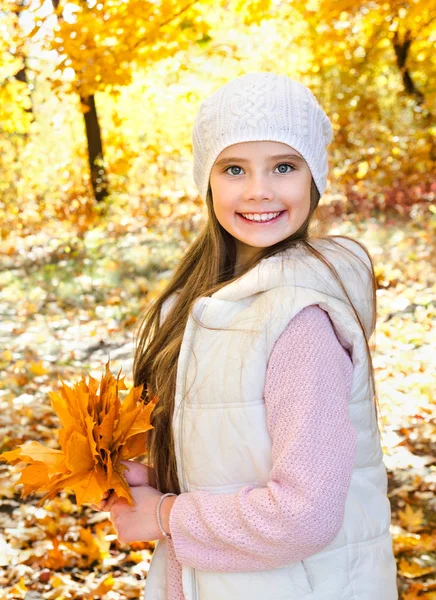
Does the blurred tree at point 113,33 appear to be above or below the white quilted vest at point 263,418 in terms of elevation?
above

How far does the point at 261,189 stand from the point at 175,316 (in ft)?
1.59

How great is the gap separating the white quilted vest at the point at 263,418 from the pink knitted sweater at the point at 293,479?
0.12 ft

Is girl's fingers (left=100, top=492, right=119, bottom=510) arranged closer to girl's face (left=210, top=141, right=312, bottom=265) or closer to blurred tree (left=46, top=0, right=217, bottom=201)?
girl's face (left=210, top=141, right=312, bottom=265)

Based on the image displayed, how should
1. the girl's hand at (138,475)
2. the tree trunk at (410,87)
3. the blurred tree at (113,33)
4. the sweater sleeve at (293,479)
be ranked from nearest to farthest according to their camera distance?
the sweater sleeve at (293,479)
the girl's hand at (138,475)
the blurred tree at (113,33)
the tree trunk at (410,87)

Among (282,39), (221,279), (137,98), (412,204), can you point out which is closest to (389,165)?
(412,204)

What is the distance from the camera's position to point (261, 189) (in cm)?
168

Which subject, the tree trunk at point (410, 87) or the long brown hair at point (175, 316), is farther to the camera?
the tree trunk at point (410, 87)

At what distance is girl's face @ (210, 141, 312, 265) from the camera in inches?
66.9

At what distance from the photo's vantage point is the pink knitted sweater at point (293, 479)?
1405mm

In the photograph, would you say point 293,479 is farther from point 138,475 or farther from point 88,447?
point 138,475

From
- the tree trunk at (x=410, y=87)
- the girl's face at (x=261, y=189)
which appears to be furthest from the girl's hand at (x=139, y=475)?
the tree trunk at (x=410, y=87)

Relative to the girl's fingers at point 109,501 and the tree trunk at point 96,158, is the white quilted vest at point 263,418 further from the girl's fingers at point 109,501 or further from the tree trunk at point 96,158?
the tree trunk at point 96,158

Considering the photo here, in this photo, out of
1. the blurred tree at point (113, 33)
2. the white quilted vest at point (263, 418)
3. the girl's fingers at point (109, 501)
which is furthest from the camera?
the blurred tree at point (113, 33)

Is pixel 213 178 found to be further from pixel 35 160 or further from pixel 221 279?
pixel 35 160
